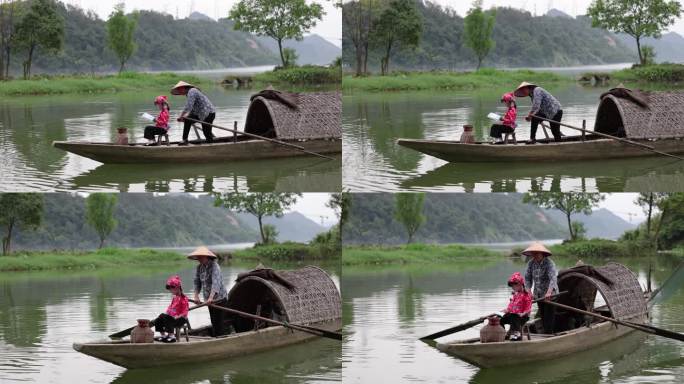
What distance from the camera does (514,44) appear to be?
27.4 m

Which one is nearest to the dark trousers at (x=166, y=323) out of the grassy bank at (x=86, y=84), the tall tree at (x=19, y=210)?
the tall tree at (x=19, y=210)

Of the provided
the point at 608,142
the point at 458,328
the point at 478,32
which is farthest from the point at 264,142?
the point at 478,32

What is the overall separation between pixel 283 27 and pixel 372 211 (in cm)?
449

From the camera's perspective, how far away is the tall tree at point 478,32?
24.0 meters

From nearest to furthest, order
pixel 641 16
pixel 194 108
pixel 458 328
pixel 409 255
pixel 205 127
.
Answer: pixel 458 328, pixel 194 108, pixel 205 127, pixel 409 255, pixel 641 16

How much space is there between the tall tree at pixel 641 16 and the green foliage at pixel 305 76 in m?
7.07

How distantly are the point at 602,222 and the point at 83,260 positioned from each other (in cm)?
2051

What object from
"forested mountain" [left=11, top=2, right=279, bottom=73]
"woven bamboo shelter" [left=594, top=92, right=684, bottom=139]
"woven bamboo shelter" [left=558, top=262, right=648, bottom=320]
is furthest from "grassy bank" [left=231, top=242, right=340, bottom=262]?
"forested mountain" [left=11, top=2, right=279, bottom=73]

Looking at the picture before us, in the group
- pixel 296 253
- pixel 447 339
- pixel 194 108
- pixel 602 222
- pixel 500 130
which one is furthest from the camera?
pixel 602 222

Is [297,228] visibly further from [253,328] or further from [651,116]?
[253,328]

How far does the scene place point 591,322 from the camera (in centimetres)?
762

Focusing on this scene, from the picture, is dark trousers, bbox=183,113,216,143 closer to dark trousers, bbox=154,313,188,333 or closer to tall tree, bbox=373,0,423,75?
dark trousers, bbox=154,313,188,333

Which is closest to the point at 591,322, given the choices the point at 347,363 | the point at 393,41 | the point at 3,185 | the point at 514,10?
the point at 347,363

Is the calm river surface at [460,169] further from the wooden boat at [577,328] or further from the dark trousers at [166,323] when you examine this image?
the dark trousers at [166,323]
